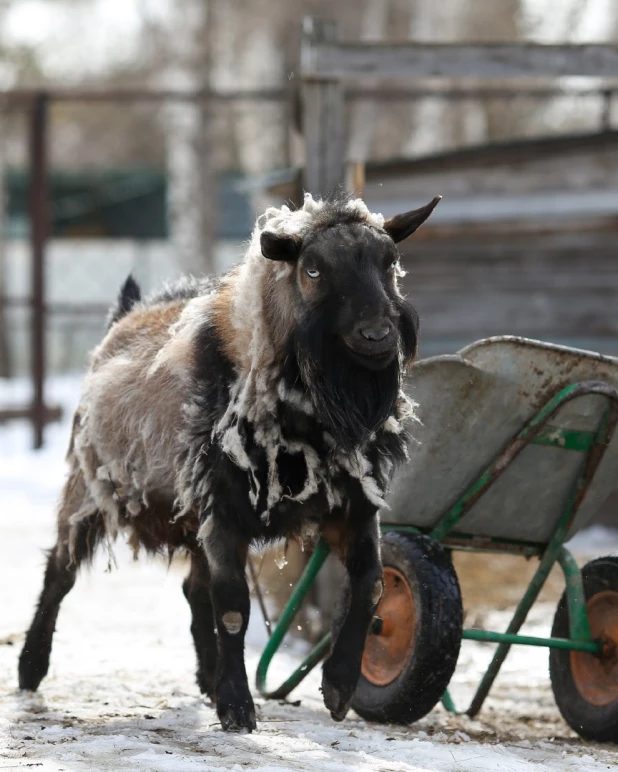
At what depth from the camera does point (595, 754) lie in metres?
4.12

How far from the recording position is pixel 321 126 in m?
6.59

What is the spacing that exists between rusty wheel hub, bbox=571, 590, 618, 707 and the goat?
3.16 feet

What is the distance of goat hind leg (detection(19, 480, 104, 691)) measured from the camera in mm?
5113

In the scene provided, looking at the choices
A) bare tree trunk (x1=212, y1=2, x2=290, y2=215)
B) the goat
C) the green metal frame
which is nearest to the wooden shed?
the green metal frame

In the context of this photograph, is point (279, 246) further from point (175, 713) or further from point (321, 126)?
point (321, 126)

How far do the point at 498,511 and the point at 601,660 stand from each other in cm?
66

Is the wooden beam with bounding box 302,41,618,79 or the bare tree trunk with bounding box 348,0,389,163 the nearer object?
the wooden beam with bounding box 302,41,618,79

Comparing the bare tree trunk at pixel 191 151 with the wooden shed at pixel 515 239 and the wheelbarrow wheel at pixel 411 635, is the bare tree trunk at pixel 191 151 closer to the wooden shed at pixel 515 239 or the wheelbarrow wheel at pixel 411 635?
the wooden shed at pixel 515 239

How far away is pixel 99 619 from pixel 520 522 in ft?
10.3

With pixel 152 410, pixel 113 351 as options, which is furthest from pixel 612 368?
pixel 113 351

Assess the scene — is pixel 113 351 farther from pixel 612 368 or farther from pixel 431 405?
pixel 612 368

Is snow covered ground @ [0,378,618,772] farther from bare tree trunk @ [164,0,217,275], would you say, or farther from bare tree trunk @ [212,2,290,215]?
bare tree trunk @ [212,2,290,215]

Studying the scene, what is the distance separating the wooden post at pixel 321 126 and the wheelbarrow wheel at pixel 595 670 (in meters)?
2.66

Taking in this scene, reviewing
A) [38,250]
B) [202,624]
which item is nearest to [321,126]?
[202,624]
